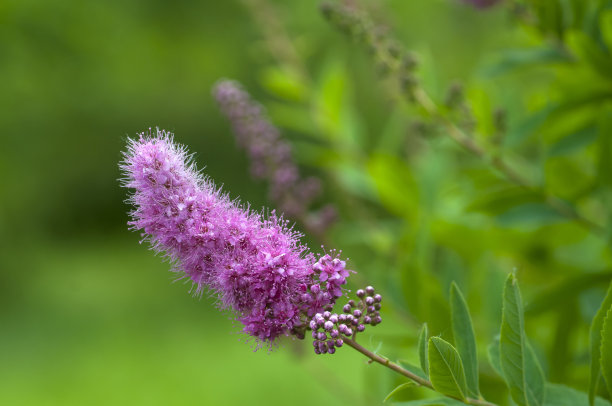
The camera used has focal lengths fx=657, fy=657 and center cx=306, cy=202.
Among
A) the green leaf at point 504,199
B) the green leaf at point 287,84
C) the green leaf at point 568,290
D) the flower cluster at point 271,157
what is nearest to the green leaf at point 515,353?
the green leaf at point 568,290

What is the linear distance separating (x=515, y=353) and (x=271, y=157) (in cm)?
85

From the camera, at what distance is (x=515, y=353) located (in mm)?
761

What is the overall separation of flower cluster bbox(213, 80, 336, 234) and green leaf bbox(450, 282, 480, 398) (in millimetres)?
727

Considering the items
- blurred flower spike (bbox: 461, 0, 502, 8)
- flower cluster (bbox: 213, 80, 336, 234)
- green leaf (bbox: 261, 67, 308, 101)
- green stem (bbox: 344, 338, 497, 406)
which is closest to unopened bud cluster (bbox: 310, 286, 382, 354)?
green stem (bbox: 344, 338, 497, 406)

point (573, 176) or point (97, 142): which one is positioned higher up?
point (97, 142)

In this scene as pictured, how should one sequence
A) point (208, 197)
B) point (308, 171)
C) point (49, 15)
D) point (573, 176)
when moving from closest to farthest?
point (208, 197), point (573, 176), point (49, 15), point (308, 171)

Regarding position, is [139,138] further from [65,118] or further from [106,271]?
[106,271]

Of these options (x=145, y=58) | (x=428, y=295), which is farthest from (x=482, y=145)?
(x=145, y=58)

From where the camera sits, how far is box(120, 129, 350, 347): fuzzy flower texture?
2.60 ft

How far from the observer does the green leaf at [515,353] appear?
0.73 m

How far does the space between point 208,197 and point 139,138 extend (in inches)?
5.9

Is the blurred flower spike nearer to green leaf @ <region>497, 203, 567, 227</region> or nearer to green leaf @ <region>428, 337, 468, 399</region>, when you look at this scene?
green leaf @ <region>497, 203, 567, 227</region>

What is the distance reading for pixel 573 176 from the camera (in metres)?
1.42

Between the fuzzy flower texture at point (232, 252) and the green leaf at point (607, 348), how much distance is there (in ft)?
0.96
